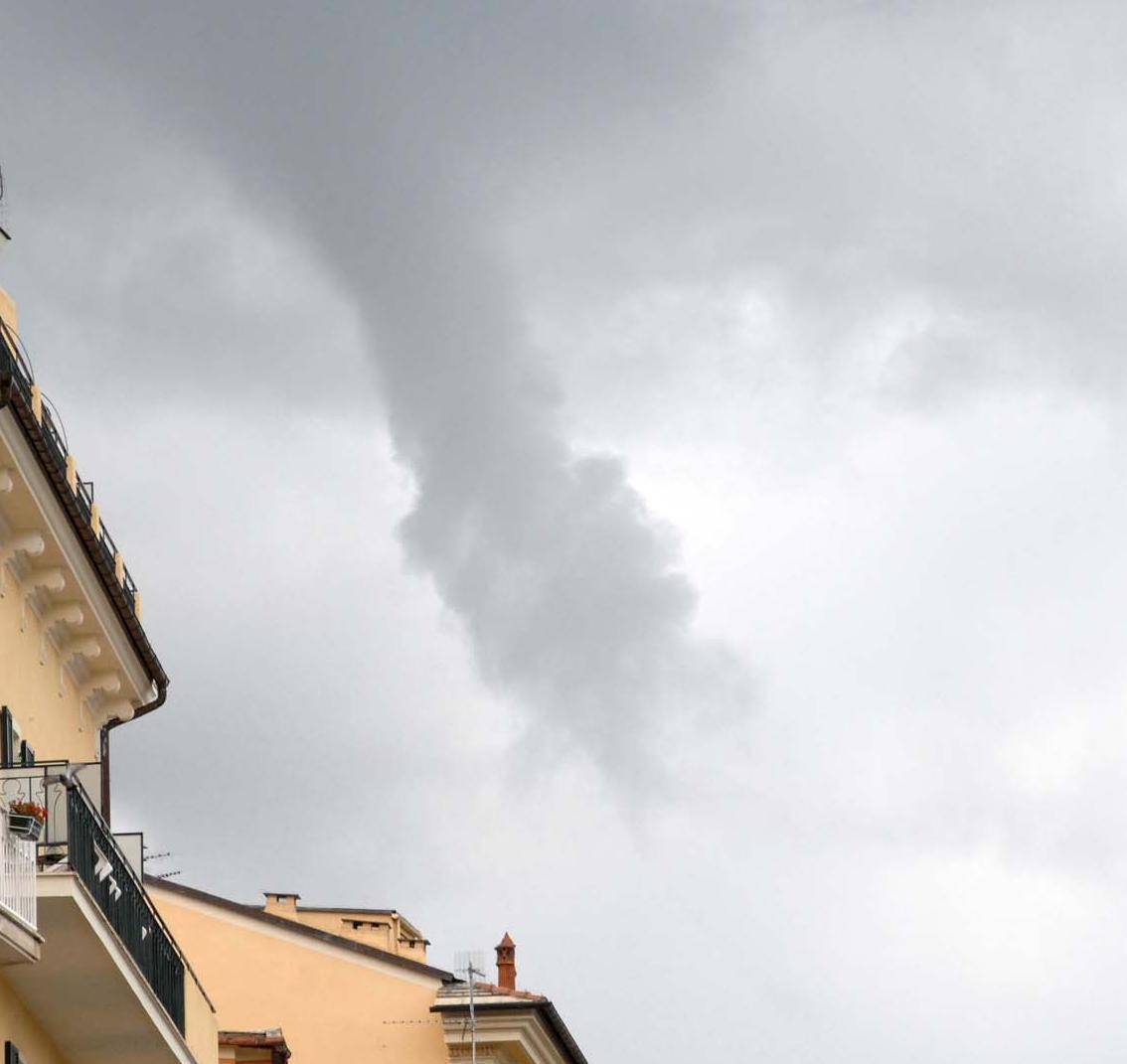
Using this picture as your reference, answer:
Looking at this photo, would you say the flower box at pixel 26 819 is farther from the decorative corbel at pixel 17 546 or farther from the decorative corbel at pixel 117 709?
the decorative corbel at pixel 117 709

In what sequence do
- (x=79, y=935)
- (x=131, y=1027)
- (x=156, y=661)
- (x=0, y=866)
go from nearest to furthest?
(x=0, y=866) < (x=79, y=935) < (x=131, y=1027) < (x=156, y=661)

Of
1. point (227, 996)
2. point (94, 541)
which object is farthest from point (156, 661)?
point (227, 996)

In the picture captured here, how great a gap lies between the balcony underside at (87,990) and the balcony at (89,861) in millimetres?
161

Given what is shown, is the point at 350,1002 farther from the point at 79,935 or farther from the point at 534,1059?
the point at 79,935

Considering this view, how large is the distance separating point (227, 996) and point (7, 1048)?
72.9ft

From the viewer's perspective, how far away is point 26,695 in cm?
2959

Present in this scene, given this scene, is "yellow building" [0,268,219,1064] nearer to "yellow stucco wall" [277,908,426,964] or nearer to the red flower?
the red flower

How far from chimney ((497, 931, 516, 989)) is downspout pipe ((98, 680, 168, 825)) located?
2001 cm

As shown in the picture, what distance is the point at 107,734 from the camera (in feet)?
114

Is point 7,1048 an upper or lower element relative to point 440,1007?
lower

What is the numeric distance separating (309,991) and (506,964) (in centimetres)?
669

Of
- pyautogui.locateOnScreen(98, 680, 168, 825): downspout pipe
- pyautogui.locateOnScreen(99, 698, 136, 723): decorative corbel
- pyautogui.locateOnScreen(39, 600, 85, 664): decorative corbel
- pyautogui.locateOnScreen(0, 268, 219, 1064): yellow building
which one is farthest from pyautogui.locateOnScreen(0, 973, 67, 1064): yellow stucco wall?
pyautogui.locateOnScreen(99, 698, 136, 723): decorative corbel

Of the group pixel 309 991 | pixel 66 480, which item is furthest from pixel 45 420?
pixel 309 991

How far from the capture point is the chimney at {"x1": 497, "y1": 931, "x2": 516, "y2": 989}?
5449cm
